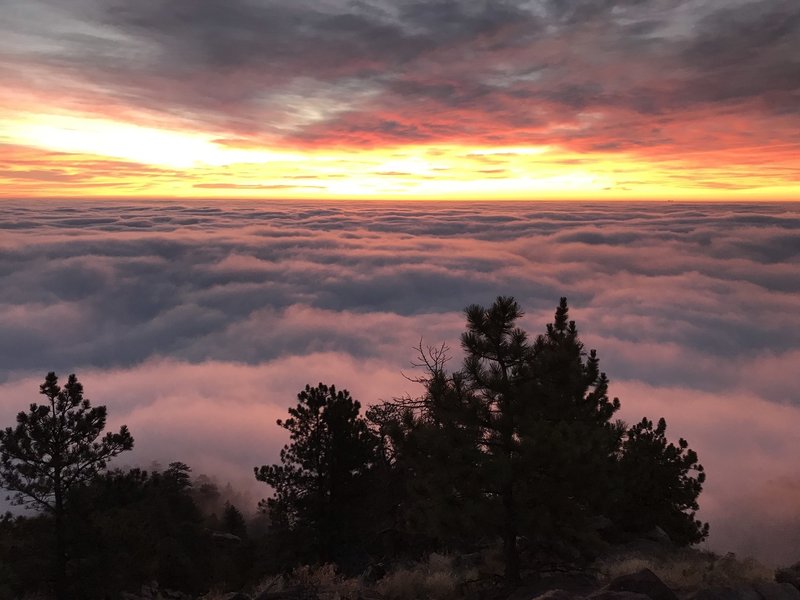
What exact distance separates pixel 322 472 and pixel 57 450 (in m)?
10.5

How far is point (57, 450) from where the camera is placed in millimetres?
15461

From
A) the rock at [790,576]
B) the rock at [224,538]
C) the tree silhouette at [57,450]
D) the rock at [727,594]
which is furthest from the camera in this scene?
the rock at [224,538]

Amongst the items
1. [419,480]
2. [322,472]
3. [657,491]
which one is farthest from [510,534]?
[322,472]

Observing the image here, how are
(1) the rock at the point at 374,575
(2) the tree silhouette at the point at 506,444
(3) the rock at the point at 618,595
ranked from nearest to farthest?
1. (3) the rock at the point at 618,595
2. (2) the tree silhouette at the point at 506,444
3. (1) the rock at the point at 374,575

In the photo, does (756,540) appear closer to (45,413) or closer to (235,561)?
(235,561)

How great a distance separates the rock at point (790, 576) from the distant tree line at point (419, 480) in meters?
3.26

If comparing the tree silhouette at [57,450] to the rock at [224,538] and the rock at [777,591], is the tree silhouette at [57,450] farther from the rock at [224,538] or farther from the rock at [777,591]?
the rock at [224,538]

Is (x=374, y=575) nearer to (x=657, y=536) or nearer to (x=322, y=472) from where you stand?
(x=322, y=472)

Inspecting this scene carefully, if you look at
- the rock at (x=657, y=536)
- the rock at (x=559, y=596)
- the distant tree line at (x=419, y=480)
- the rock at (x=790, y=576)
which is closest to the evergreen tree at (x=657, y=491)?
the distant tree line at (x=419, y=480)

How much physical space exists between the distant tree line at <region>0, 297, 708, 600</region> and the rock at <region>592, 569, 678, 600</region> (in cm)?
155

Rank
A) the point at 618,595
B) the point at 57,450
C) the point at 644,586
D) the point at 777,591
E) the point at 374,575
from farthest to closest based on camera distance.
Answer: the point at 57,450 < the point at 374,575 < the point at 777,591 < the point at 644,586 < the point at 618,595

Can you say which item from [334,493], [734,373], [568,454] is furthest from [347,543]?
[734,373]

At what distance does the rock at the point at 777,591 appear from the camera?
8.79 m

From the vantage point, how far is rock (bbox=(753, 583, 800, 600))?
28.8 ft
